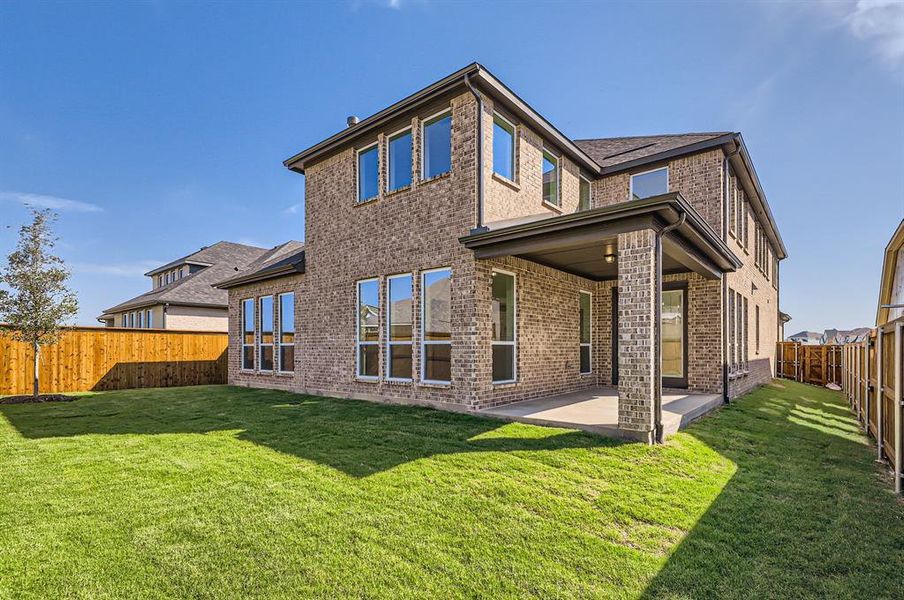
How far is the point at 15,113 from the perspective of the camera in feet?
45.2

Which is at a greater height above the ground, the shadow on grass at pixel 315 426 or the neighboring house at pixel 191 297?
the neighboring house at pixel 191 297

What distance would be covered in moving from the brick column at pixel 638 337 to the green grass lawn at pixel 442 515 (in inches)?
19.6

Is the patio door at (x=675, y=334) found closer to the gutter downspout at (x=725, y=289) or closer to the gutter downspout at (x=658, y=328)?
the gutter downspout at (x=725, y=289)

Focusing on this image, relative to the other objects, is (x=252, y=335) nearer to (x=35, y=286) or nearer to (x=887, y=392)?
(x=35, y=286)

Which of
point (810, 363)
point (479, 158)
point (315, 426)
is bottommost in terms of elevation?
point (810, 363)

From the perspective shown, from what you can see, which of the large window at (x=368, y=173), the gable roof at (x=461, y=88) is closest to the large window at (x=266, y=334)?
the gable roof at (x=461, y=88)

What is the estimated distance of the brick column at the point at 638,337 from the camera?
594 centimetres

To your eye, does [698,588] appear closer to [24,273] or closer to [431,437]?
[431,437]

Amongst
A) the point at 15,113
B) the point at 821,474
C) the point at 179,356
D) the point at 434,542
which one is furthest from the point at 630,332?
the point at 15,113

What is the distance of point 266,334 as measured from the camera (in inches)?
525

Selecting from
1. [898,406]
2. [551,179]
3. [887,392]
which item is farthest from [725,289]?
[898,406]

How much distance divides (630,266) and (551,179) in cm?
504

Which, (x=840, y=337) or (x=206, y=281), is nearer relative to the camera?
(x=840, y=337)

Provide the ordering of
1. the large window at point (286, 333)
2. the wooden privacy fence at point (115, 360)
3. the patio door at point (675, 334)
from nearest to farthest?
the patio door at point (675, 334) → the large window at point (286, 333) → the wooden privacy fence at point (115, 360)
